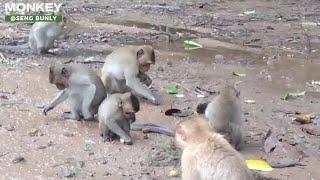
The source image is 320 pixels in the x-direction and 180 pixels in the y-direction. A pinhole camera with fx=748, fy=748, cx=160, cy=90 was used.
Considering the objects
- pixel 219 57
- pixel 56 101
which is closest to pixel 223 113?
pixel 56 101

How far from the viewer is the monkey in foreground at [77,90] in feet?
24.4

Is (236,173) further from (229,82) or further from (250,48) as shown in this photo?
(250,48)

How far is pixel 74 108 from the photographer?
24.4 ft

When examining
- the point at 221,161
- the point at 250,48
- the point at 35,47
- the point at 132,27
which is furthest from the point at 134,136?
the point at 132,27

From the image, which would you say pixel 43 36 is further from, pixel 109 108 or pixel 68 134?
pixel 109 108

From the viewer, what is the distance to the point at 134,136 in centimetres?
697

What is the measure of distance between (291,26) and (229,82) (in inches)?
193

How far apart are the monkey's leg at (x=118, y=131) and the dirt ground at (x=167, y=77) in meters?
0.09

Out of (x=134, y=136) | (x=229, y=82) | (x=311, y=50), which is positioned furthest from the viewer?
(x=311, y=50)

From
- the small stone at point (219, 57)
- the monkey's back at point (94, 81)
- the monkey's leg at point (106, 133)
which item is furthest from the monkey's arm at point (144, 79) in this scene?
the small stone at point (219, 57)

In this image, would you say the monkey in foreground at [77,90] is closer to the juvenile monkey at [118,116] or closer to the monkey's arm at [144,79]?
the juvenile monkey at [118,116]

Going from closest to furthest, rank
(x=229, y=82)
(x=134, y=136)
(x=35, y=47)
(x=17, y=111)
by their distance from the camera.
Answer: (x=134, y=136)
(x=17, y=111)
(x=229, y=82)
(x=35, y=47)

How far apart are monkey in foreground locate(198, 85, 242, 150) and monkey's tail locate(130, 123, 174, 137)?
1.76ft

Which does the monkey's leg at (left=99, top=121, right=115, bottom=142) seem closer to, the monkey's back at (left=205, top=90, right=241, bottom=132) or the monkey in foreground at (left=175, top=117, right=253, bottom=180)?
the monkey's back at (left=205, top=90, right=241, bottom=132)
